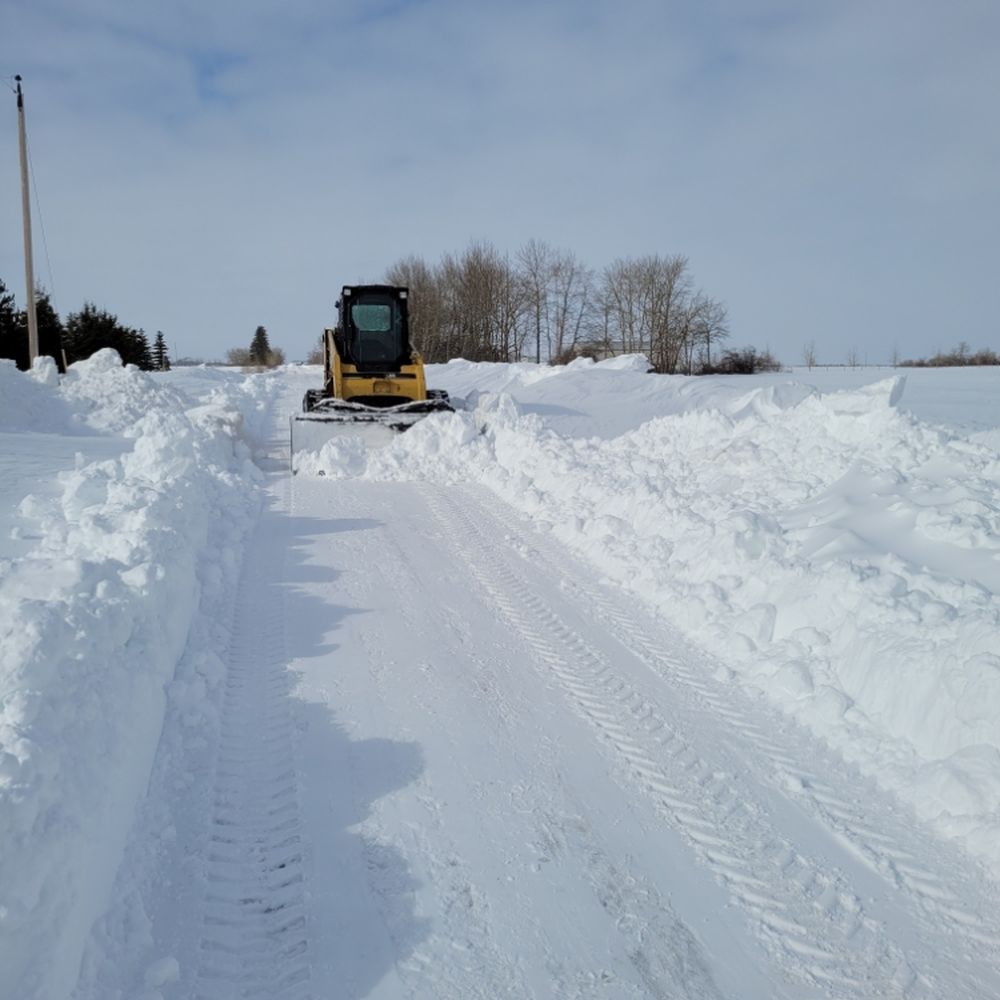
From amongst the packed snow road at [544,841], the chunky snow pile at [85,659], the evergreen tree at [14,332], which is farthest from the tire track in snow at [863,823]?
the evergreen tree at [14,332]

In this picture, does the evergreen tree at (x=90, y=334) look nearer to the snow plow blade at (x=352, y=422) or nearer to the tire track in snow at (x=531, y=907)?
the snow plow blade at (x=352, y=422)

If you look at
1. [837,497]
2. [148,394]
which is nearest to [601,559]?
[837,497]

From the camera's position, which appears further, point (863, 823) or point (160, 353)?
point (160, 353)

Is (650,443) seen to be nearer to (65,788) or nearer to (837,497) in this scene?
(837,497)

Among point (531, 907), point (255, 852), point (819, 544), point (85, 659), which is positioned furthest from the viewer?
point (819, 544)

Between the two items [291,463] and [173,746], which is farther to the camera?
[291,463]

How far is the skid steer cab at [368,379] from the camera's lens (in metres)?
12.0

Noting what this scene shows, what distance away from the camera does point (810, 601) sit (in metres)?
5.06

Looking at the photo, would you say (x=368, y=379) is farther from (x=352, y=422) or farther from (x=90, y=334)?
(x=90, y=334)

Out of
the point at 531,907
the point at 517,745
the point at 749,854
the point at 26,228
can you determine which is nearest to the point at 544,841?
the point at 531,907

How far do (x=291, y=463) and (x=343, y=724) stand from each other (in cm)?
802

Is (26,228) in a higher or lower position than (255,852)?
higher

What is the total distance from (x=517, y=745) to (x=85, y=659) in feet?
7.11

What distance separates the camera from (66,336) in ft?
129
